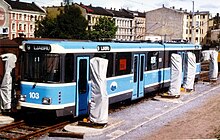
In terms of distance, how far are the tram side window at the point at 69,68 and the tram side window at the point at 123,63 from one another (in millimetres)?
3126

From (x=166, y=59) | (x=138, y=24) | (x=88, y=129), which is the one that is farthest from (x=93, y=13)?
(x=88, y=129)

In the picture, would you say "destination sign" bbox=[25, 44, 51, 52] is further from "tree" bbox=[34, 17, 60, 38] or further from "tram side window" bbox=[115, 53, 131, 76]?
"tree" bbox=[34, 17, 60, 38]

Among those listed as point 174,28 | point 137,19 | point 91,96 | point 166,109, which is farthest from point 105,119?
point 137,19

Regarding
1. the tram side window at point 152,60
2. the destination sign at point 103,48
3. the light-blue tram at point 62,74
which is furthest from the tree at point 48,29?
the destination sign at point 103,48

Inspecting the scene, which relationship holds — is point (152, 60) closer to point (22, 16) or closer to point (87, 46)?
point (87, 46)

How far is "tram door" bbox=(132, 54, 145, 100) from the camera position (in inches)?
725

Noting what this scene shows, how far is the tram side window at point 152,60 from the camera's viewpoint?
20.0 meters

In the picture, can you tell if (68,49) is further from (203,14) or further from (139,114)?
(203,14)

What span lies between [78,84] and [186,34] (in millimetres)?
99228

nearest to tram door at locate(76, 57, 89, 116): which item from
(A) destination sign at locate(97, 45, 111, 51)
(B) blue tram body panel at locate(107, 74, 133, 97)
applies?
(A) destination sign at locate(97, 45, 111, 51)

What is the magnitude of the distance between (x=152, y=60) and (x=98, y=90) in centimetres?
745

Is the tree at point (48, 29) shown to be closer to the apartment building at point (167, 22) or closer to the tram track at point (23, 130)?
the apartment building at point (167, 22)

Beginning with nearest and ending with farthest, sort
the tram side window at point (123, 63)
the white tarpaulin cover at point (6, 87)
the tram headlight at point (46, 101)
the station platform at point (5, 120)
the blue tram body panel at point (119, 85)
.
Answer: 1. the tram headlight at point (46, 101)
2. the station platform at point (5, 120)
3. the white tarpaulin cover at point (6, 87)
4. the blue tram body panel at point (119, 85)
5. the tram side window at point (123, 63)

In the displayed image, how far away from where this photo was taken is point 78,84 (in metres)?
→ 14.1
